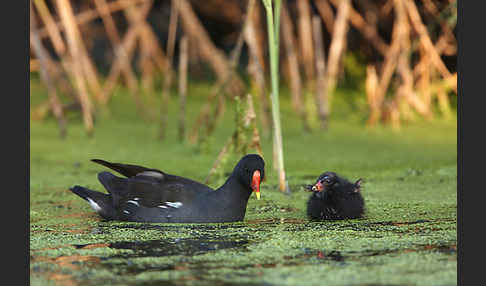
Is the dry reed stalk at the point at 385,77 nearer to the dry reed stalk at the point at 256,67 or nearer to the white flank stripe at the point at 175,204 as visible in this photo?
the dry reed stalk at the point at 256,67

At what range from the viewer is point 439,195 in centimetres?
484

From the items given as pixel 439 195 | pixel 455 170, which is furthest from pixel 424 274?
pixel 455 170

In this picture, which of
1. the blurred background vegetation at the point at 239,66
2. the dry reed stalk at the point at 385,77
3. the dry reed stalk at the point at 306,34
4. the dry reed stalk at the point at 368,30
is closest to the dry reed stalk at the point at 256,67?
the blurred background vegetation at the point at 239,66

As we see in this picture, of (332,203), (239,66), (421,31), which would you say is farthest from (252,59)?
(239,66)

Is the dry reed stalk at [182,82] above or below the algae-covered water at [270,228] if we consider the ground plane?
above

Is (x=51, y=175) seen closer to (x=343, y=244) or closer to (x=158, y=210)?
(x=158, y=210)

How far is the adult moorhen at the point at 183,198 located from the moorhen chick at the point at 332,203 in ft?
1.21

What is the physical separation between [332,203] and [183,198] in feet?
2.63

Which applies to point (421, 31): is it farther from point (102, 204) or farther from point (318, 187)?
point (102, 204)

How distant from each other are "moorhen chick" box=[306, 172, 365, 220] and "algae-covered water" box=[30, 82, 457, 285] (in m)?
0.07

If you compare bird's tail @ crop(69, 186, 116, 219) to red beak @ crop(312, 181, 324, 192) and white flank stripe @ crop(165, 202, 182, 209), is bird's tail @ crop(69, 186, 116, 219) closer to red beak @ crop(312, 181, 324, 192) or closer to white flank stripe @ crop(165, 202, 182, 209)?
white flank stripe @ crop(165, 202, 182, 209)

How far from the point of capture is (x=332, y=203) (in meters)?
4.25

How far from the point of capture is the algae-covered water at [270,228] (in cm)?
300

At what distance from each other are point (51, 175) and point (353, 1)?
216 inches
